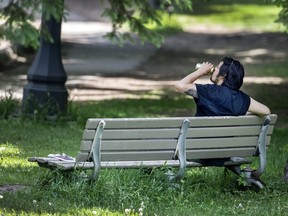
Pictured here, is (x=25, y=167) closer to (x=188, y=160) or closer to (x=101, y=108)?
(x=188, y=160)

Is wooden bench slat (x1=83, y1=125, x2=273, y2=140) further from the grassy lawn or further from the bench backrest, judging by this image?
the grassy lawn

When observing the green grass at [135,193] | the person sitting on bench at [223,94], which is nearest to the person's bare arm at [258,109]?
the person sitting on bench at [223,94]

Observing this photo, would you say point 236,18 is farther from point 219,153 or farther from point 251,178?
point 219,153

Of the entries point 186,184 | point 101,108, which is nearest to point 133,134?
point 186,184

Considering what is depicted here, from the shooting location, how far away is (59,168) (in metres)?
7.28

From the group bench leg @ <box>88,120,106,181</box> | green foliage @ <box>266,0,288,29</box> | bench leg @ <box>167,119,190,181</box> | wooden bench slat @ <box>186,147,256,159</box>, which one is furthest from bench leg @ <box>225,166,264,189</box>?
green foliage @ <box>266,0,288,29</box>

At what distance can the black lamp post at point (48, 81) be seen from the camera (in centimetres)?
1312

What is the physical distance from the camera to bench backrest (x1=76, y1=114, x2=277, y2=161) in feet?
24.0

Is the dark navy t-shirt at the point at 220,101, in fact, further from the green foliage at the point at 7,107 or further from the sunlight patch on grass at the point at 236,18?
the sunlight patch on grass at the point at 236,18

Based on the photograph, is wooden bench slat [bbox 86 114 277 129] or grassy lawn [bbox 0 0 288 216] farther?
wooden bench slat [bbox 86 114 277 129]

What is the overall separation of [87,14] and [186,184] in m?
32.3

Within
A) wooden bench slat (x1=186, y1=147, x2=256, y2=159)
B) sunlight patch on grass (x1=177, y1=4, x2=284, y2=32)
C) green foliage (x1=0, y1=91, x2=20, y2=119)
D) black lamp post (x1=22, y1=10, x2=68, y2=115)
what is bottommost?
sunlight patch on grass (x1=177, y1=4, x2=284, y2=32)

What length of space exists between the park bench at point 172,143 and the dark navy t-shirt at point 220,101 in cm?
15

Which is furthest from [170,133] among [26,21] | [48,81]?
[48,81]
